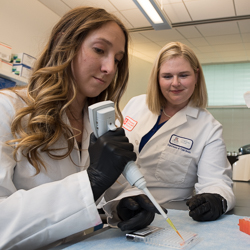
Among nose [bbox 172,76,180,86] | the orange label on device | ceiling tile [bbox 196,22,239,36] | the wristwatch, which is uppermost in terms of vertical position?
ceiling tile [bbox 196,22,239,36]

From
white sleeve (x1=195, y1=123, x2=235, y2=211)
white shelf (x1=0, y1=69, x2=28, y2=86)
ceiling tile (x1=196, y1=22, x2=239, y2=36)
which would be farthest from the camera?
ceiling tile (x1=196, y1=22, x2=239, y2=36)

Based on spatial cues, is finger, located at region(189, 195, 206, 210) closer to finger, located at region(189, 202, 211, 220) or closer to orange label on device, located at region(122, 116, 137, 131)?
finger, located at region(189, 202, 211, 220)

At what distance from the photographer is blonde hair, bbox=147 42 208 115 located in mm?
1603

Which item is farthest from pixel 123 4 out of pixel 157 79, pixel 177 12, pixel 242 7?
pixel 157 79

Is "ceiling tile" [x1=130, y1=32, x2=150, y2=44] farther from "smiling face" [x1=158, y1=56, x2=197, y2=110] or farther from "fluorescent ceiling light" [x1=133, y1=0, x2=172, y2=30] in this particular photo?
"smiling face" [x1=158, y1=56, x2=197, y2=110]

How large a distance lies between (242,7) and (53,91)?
12.3ft

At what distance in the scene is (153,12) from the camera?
3.18m

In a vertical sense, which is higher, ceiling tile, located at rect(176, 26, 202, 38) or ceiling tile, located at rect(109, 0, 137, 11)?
ceiling tile, located at rect(176, 26, 202, 38)

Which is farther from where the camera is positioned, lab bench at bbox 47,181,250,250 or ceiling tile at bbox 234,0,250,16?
ceiling tile at bbox 234,0,250,16

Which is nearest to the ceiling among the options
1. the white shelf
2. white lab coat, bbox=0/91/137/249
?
the white shelf

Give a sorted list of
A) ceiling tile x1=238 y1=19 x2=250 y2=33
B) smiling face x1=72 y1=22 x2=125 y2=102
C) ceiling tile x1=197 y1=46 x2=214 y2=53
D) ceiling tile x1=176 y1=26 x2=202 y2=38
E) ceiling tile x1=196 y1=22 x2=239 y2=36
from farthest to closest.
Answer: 1. ceiling tile x1=197 y1=46 x2=214 y2=53
2. ceiling tile x1=176 y1=26 x2=202 y2=38
3. ceiling tile x1=196 y1=22 x2=239 y2=36
4. ceiling tile x1=238 y1=19 x2=250 y2=33
5. smiling face x1=72 y1=22 x2=125 y2=102

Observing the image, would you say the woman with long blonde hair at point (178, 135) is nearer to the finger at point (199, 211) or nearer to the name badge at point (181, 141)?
the name badge at point (181, 141)

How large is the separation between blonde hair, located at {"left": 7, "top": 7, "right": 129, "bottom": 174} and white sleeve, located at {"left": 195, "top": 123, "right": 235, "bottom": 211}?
75cm

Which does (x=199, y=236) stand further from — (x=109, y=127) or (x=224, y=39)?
(x=224, y=39)
